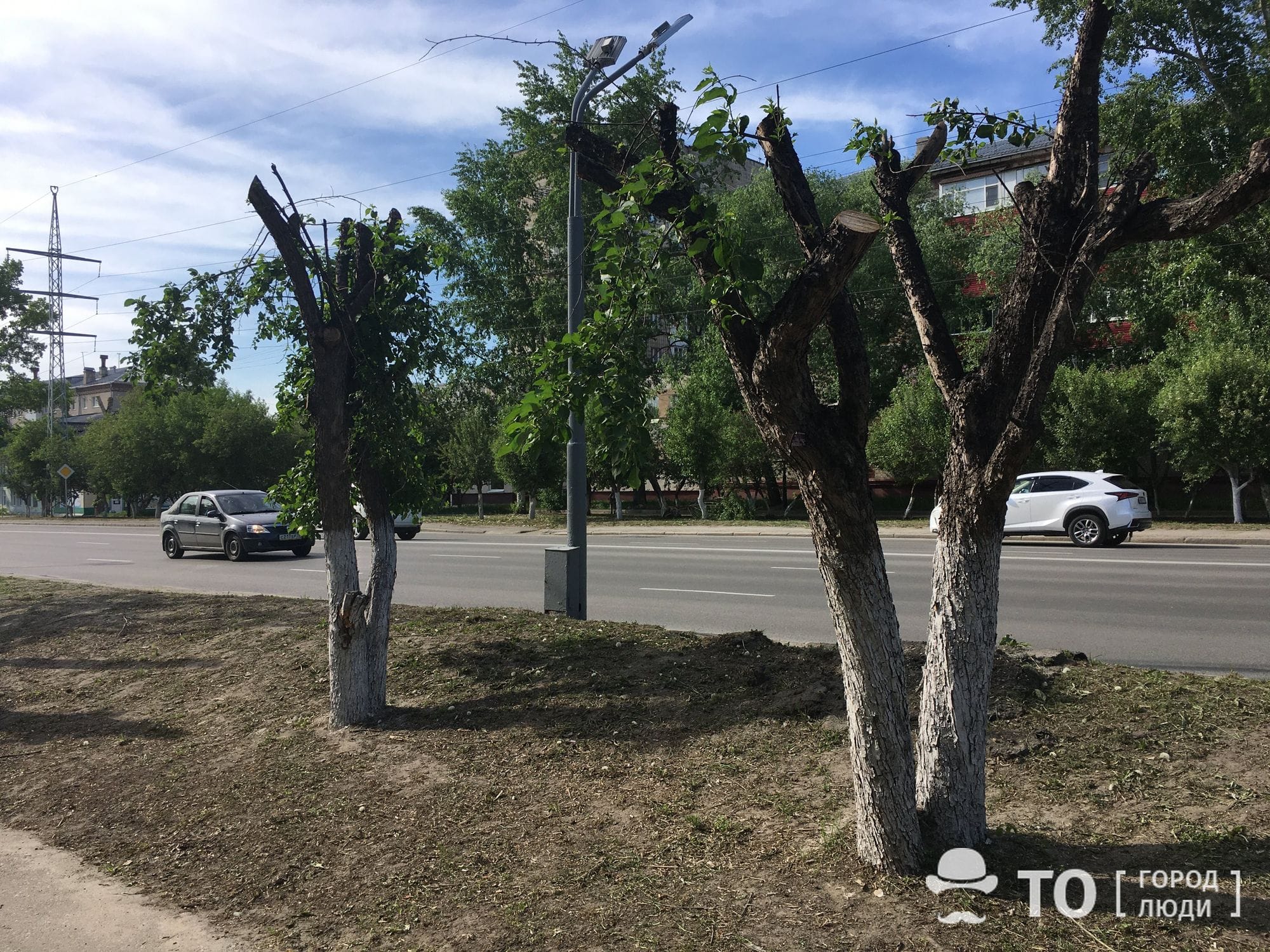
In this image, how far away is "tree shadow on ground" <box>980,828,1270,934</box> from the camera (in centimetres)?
324

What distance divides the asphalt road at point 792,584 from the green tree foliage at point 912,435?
710cm

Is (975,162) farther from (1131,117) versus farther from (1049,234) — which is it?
(1131,117)

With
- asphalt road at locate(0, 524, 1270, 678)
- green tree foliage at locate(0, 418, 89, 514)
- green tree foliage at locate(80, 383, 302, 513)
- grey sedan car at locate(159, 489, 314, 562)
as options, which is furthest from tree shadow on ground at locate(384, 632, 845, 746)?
green tree foliage at locate(0, 418, 89, 514)

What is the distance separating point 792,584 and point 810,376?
10.5m

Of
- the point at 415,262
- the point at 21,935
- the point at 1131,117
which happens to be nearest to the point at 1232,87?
the point at 1131,117

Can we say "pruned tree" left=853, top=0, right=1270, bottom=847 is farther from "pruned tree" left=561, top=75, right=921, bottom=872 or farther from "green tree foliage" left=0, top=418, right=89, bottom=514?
"green tree foliage" left=0, top=418, right=89, bottom=514

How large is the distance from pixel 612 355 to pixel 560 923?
207cm

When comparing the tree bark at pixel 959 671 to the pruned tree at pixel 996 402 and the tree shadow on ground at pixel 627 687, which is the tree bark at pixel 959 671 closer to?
the pruned tree at pixel 996 402

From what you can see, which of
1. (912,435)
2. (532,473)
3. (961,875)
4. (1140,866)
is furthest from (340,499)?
(532,473)

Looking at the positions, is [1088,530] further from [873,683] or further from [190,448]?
[190,448]

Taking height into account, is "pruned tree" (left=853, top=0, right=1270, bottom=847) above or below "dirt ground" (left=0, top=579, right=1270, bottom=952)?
above

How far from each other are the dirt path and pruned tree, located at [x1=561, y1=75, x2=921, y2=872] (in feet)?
8.10

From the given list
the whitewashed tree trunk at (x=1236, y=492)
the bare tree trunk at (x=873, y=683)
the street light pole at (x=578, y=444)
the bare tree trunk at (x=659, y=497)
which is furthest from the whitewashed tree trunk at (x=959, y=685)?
the bare tree trunk at (x=659, y=497)

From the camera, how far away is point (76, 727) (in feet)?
22.3
